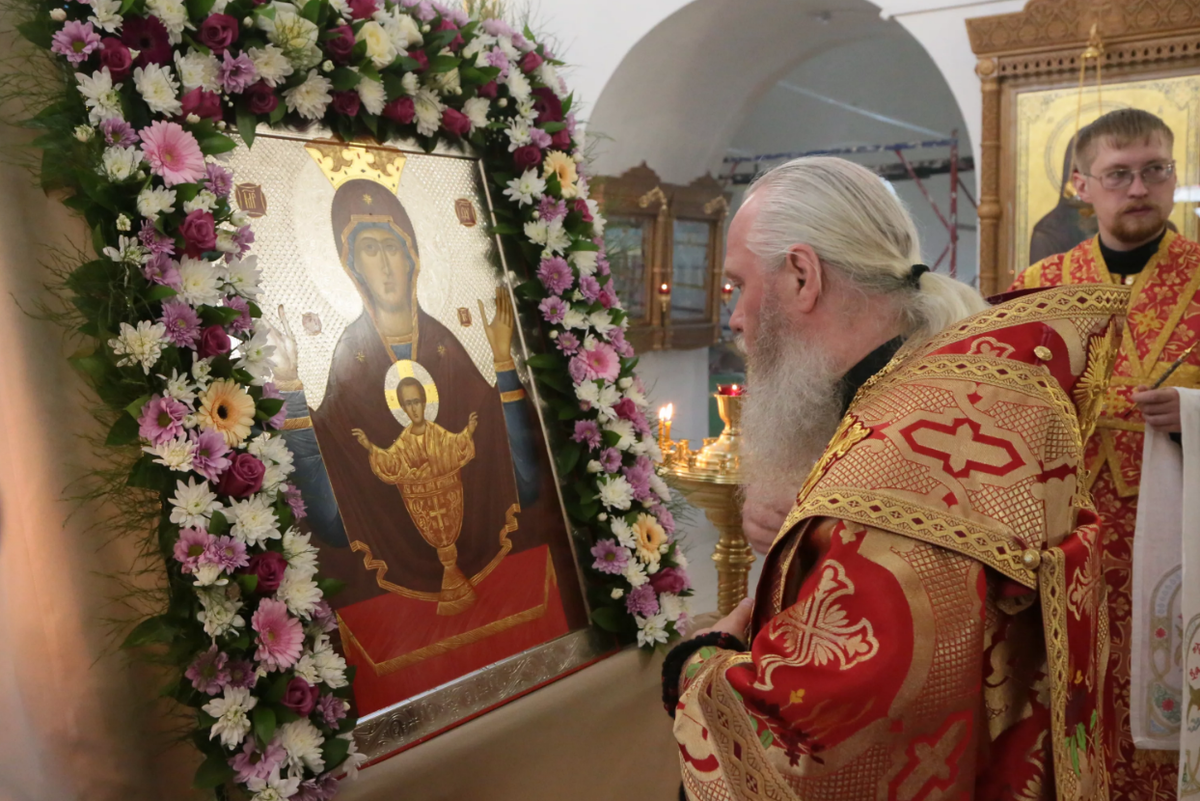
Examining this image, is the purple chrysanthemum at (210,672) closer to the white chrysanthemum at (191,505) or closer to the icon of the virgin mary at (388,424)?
the white chrysanthemum at (191,505)

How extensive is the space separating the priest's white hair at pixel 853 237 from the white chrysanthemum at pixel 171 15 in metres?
1.12

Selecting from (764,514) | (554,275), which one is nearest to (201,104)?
(554,275)

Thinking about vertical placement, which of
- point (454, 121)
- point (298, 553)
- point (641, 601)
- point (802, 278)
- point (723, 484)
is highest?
point (454, 121)

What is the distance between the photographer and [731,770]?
1426mm

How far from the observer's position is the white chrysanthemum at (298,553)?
1901 mm

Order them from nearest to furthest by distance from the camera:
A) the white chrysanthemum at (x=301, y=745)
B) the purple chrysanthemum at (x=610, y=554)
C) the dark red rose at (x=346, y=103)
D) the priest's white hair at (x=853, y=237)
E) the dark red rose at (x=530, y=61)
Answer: the priest's white hair at (x=853, y=237) < the white chrysanthemum at (x=301, y=745) < the dark red rose at (x=346, y=103) < the purple chrysanthemum at (x=610, y=554) < the dark red rose at (x=530, y=61)

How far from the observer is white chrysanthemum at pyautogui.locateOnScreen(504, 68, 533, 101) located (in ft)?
8.82

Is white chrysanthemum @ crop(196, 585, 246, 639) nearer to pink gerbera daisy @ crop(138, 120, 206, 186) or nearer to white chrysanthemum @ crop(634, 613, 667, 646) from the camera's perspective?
pink gerbera daisy @ crop(138, 120, 206, 186)

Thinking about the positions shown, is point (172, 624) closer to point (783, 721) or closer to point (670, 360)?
point (783, 721)

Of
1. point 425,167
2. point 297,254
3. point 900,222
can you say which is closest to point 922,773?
point 900,222

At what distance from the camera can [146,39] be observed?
1.87m

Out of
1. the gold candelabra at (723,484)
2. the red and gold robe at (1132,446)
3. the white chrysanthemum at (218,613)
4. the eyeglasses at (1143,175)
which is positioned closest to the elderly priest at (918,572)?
the white chrysanthemum at (218,613)

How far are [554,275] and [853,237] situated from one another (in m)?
1.11

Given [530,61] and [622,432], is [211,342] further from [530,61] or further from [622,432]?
[530,61]
